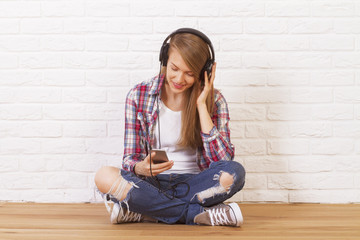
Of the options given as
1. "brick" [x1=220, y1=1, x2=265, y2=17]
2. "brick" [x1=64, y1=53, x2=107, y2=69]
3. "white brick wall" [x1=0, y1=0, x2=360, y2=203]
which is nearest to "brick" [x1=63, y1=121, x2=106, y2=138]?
"white brick wall" [x1=0, y1=0, x2=360, y2=203]

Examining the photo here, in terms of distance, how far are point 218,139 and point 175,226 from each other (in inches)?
16.4

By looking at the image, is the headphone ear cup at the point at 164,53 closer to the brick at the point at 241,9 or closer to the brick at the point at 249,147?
the brick at the point at 241,9

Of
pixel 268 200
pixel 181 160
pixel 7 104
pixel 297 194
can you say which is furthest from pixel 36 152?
pixel 297 194

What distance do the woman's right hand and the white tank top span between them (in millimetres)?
178

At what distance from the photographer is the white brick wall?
2.16m

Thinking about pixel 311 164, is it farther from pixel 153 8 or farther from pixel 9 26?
pixel 9 26

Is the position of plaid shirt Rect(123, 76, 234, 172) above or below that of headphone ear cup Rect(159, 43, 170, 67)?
below

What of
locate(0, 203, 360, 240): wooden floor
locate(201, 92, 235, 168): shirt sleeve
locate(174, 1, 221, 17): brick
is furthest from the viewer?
locate(174, 1, 221, 17): brick

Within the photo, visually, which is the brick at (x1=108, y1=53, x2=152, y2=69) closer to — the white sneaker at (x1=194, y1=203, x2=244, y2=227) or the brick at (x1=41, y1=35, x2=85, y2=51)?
the brick at (x1=41, y1=35, x2=85, y2=51)

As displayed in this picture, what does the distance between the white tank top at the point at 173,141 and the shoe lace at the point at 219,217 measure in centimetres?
28

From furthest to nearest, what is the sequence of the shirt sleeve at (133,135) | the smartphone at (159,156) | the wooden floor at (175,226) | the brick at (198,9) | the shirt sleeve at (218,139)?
the brick at (198,9)
the shirt sleeve at (133,135)
the shirt sleeve at (218,139)
the smartphone at (159,156)
the wooden floor at (175,226)

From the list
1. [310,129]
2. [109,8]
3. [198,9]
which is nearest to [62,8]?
[109,8]

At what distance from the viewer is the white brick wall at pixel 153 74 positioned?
85.0 inches

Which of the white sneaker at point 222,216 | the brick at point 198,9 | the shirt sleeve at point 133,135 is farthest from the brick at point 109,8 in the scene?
the white sneaker at point 222,216
